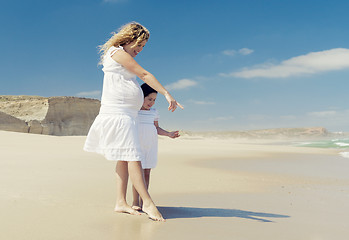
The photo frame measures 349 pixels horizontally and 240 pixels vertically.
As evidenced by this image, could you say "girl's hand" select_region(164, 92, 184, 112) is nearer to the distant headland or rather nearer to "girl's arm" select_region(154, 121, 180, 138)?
"girl's arm" select_region(154, 121, 180, 138)

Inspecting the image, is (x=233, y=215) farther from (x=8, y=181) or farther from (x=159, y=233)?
(x=8, y=181)

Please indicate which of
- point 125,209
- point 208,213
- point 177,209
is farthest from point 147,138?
point 208,213

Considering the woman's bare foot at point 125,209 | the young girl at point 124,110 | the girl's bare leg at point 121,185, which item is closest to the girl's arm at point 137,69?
the young girl at point 124,110

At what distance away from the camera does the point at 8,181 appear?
495 cm

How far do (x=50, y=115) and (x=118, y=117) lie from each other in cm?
2984

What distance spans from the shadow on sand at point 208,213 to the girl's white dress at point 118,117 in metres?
0.75

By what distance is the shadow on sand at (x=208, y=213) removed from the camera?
3.35m

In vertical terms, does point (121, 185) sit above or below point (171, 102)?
below

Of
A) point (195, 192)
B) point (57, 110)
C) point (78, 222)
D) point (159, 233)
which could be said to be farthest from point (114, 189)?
point (57, 110)

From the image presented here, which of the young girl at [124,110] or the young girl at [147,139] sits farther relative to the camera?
the young girl at [147,139]

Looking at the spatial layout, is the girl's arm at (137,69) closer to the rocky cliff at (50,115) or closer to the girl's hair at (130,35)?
the girl's hair at (130,35)

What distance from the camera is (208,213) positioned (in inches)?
138

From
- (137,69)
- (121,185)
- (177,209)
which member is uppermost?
(137,69)

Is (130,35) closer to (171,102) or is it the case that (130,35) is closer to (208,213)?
(171,102)
